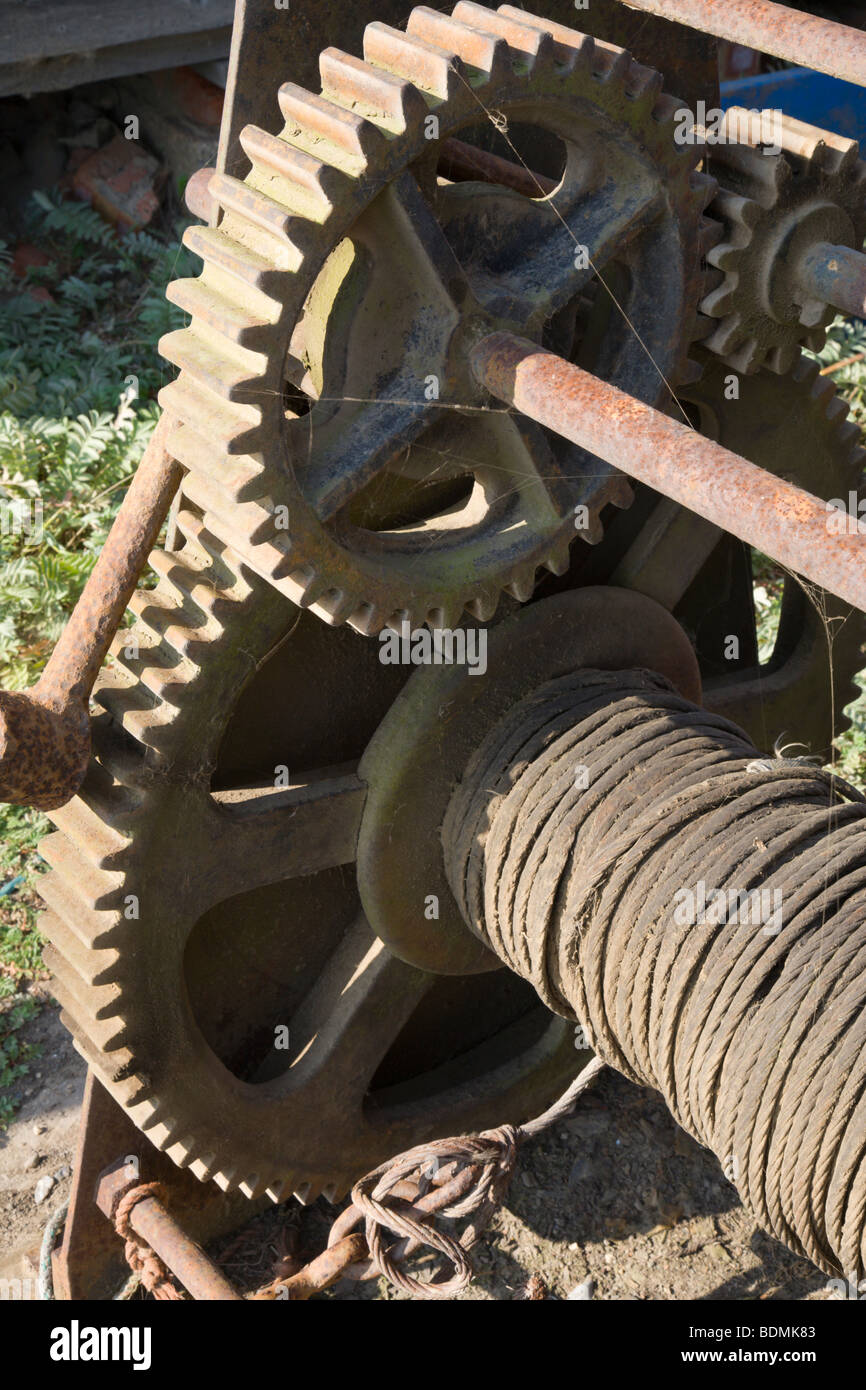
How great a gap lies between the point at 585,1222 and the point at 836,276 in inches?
88.5

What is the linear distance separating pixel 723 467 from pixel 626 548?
1.38 meters

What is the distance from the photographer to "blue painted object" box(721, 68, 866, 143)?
5.87 meters

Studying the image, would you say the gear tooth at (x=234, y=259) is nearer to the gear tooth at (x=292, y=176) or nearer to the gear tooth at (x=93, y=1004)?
the gear tooth at (x=292, y=176)

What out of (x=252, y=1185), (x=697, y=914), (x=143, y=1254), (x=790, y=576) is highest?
(x=790, y=576)

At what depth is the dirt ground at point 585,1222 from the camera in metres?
3.46

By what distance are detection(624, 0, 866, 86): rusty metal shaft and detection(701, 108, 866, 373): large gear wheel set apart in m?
0.37

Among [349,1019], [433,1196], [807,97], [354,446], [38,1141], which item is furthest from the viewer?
[807,97]

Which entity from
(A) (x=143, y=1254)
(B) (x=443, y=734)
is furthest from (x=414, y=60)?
(A) (x=143, y=1254)

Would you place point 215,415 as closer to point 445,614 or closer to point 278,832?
point 445,614

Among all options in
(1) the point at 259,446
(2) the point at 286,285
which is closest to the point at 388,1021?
(1) the point at 259,446

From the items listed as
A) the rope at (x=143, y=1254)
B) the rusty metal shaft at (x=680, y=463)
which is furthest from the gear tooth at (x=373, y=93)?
the rope at (x=143, y=1254)

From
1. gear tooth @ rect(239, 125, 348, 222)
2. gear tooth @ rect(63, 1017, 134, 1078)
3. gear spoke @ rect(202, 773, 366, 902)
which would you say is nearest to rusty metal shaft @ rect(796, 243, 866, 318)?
gear tooth @ rect(239, 125, 348, 222)

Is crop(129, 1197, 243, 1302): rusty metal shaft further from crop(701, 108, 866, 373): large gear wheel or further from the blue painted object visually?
the blue painted object

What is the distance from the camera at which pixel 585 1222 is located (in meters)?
3.59
